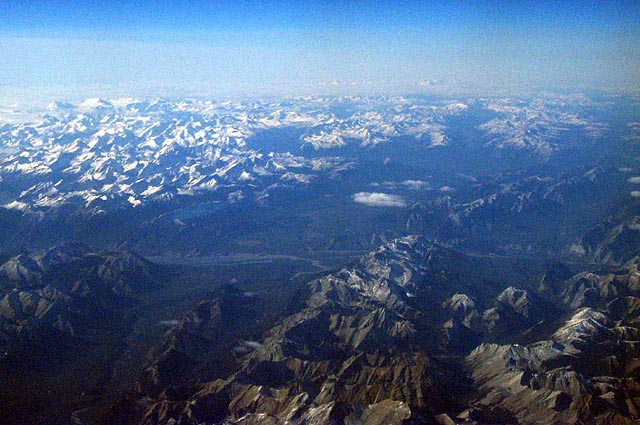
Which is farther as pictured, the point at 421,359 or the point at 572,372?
the point at 421,359

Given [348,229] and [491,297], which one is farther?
[348,229]

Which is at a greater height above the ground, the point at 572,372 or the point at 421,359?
the point at 572,372

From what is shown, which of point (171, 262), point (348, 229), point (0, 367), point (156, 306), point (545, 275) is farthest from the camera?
point (348, 229)

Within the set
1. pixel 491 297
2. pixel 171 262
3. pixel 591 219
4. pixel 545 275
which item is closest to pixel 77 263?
pixel 171 262

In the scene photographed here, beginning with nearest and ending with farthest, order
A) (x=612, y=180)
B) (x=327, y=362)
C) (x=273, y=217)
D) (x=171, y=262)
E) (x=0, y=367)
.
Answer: (x=327, y=362), (x=0, y=367), (x=171, y=262), (x=273, y=217), (x=612, y=180)

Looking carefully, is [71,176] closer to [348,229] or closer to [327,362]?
[348,229]

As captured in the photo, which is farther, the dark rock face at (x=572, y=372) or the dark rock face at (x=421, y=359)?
the dark rock face at (x=421, y=359)

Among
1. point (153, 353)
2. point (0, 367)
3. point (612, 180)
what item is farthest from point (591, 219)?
point (0, 367)

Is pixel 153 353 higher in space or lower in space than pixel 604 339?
lower

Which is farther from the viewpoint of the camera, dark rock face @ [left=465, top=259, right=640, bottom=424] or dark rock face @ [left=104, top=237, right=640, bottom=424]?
dark rock face @ [left=104, top=237, right=640, bottom=424]
